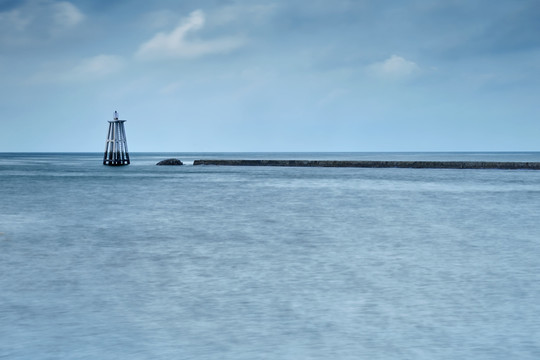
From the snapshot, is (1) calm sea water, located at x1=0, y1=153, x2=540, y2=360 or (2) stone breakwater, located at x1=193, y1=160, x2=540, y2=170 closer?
(1) calm sea water, located at x1=0, y1=153, x2=540, y2=360

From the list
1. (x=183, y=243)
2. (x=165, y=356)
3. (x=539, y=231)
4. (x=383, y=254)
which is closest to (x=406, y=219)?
(x=539, y=231)

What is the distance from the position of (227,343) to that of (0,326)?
2.39 m

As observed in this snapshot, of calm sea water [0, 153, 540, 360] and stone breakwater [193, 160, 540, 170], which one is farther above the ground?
stone breakwater [193, 160, 540, 170]

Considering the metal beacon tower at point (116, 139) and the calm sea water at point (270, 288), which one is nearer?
the calm sea water at point (270, 288)

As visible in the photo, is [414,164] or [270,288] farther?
[414,164]

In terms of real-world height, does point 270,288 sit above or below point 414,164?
below

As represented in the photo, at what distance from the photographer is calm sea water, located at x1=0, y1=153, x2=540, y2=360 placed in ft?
16.9

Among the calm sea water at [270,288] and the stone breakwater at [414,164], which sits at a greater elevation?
the stone breakwater at [414,164]

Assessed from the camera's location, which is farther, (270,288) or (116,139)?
(116,139)

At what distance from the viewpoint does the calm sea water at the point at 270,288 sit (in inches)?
203

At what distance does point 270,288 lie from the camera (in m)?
7.46

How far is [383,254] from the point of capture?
10.3 m

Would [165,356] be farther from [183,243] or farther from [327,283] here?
[183,243]

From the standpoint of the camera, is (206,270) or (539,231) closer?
(206,270)
